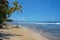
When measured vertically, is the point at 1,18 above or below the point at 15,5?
below

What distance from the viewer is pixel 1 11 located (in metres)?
23.4

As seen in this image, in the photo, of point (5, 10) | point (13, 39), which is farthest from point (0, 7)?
point (13, 39)

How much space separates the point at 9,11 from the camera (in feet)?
80.4

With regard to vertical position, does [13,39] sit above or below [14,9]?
below

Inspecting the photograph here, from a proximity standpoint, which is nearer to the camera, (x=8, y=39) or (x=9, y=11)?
(x=8, y=39)

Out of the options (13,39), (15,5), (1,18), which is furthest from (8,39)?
(15,5)

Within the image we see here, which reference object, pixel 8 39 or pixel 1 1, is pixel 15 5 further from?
pixel 8 39

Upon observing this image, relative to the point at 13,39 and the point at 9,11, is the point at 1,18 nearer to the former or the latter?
the point at 9,11

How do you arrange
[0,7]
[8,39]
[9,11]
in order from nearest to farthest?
[8,39] → [0,7] → [9,11]

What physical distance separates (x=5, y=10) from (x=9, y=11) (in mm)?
1535

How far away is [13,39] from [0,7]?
16.1 ft

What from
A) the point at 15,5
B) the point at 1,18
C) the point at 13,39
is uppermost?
the point at 15,5

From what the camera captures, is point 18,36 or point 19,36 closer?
point 18,36

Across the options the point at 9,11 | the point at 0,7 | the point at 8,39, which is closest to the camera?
the point at 8,39
